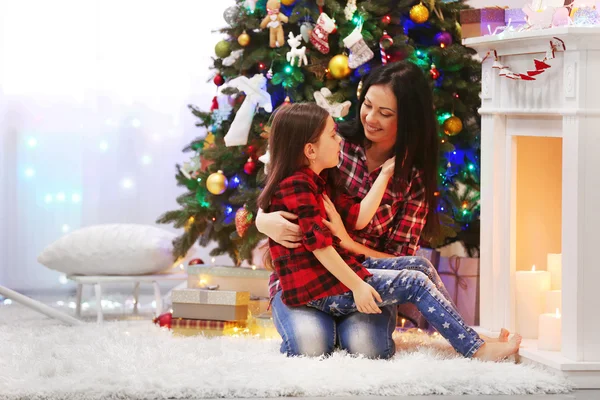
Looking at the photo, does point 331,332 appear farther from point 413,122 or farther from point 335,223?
point 413,122

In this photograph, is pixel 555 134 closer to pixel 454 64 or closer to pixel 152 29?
pixel 454 64

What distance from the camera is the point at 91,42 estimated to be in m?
4.82

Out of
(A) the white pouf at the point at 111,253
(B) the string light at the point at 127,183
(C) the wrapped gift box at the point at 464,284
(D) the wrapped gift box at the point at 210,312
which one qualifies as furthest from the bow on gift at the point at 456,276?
(B) the string light at the point at 127,183

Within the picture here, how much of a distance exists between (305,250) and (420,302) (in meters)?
0.38

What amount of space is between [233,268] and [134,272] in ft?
1.49

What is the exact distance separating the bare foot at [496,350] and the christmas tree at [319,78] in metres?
0.74

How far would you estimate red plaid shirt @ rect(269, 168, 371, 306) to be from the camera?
2932 mm

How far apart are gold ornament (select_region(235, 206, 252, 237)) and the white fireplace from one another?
90 cm

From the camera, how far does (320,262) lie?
2.99 metres

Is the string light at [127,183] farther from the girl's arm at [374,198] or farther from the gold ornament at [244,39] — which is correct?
the girl's arm at [374,198]

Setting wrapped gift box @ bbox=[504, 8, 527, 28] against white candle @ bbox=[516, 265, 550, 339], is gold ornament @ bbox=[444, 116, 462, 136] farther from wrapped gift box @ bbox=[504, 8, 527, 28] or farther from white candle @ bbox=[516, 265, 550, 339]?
white candle @ bbox=[516, 265, 550, 339]

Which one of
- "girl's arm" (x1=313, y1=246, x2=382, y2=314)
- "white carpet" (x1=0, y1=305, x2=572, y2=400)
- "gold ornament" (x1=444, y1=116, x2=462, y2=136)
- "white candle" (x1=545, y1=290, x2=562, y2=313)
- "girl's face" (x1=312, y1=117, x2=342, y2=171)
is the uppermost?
"gold ornament" (x1=444, y1=116, x2=462, y2=136)

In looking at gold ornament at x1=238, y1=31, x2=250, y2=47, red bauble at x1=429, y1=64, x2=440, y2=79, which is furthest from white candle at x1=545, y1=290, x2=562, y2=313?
gold ornament at x1=238, y1=31, x2=250, y2=47

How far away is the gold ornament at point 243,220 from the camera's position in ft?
12.0
